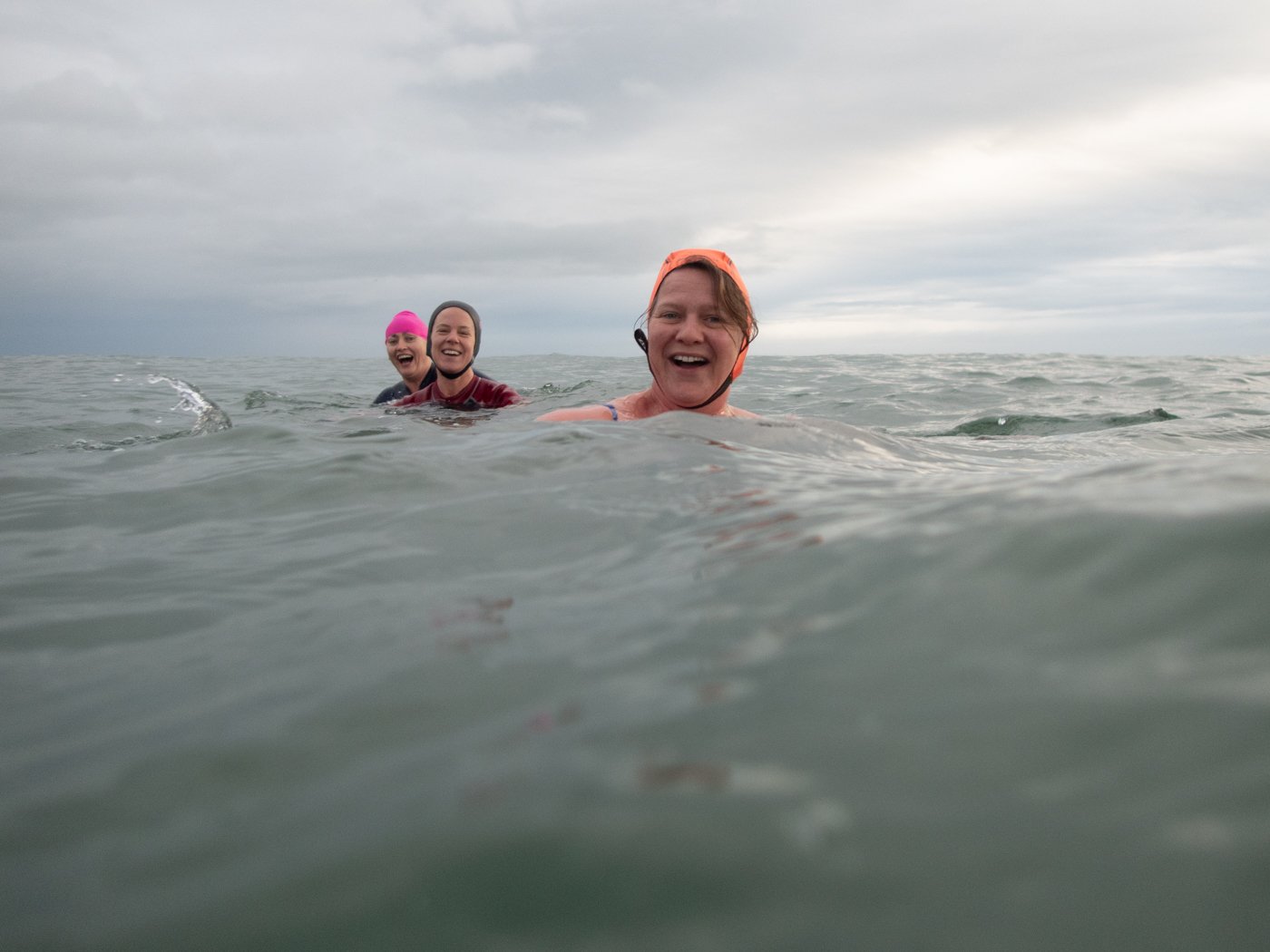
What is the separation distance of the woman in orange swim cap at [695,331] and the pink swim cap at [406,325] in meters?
5.34

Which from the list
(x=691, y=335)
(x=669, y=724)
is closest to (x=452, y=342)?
(x=691, y=335)

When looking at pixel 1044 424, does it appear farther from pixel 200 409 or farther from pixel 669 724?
pixel 200 409

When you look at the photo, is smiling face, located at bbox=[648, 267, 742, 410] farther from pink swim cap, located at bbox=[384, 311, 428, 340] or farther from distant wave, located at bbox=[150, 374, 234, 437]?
pink swim cap, located at bbox=[384, 311, 428, 340]

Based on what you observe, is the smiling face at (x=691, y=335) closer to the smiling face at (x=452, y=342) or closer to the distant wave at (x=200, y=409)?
the distant wave at (x=200, y=409)

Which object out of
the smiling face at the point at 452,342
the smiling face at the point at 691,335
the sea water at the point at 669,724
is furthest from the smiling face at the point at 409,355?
the sea water at the point at 669,724

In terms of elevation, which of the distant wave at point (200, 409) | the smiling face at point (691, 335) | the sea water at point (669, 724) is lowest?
the sea water at point (669, 724)

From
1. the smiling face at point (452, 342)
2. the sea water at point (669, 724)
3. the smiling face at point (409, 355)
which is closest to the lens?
the sea water at point (669, 724)

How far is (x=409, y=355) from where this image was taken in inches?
375

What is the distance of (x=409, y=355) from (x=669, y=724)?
8889 mm

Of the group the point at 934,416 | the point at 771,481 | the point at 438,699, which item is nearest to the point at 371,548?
the point at 438,699

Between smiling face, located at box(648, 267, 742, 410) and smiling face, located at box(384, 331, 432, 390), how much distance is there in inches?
209

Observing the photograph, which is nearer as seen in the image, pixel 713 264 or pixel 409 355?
pixel 713 264

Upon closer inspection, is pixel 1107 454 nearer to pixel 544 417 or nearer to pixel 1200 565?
pixel 544 417

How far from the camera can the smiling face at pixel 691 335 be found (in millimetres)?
4840
